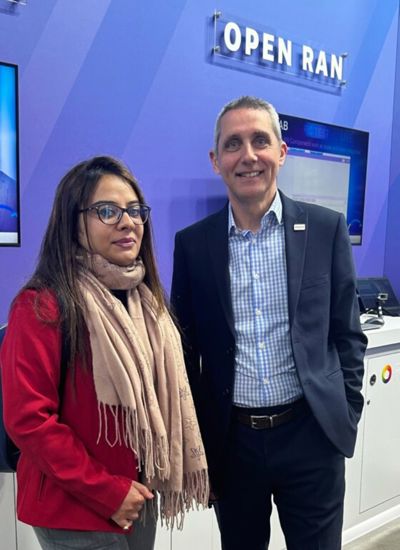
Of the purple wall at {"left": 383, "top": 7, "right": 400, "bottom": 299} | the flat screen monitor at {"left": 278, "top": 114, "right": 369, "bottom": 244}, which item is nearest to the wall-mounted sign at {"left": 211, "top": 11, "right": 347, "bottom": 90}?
the flat screen monitor at {"left": 278, "top": 114, "right": 369, "bottom": 244}

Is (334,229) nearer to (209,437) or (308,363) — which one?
(308,363)

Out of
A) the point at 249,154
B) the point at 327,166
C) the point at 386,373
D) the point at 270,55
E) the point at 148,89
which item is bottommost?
the point at 386,373

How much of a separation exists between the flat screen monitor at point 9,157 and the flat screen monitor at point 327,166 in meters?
1.36

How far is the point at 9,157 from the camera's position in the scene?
1830mm

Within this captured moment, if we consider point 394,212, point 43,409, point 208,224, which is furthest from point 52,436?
point 394,212

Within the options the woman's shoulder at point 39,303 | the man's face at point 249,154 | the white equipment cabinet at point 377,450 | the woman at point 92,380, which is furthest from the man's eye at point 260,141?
the white equipment cabinet at point 377,450

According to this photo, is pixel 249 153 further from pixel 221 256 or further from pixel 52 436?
pixel 52 436

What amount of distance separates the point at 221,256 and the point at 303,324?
0.31 m

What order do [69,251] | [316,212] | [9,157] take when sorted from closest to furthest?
[69,251] < [316,212] < [9,157]

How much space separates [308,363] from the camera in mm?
1420

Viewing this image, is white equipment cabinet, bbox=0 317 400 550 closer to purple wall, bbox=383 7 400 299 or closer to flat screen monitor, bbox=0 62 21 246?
purple wall, bbox=383 7 400 299

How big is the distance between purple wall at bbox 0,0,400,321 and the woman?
868 mm

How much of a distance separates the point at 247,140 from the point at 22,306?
771 millimetres

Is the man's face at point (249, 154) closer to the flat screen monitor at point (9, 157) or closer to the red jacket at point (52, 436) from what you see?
the red jacket at point (52, 436)
